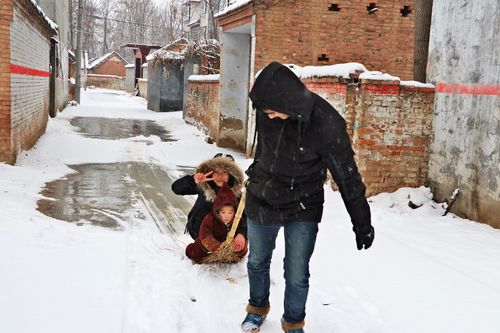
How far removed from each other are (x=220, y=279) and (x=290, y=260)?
4.52 ft

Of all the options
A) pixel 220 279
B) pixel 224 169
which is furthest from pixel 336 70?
pixel 220 279

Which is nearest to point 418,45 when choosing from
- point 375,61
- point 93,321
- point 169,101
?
point 375,61

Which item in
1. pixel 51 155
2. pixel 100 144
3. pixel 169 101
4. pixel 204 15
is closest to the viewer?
pixel 51 155

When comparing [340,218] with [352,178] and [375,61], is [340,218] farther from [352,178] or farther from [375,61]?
[375,61]

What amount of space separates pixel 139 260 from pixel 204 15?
3955 cm

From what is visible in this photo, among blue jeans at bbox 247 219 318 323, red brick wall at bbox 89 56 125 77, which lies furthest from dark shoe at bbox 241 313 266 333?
red brick wall at bbox 89 56 125 77

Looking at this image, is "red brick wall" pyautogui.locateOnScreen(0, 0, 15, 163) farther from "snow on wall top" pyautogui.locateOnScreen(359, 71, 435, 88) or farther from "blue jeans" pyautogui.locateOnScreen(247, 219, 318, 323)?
"blue jeans" pyautogui.locateOnScreen(247, 219, 318, 323)

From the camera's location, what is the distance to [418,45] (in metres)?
8.68

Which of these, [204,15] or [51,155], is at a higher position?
[204,15]

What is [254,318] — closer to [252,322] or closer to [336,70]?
[252,322]

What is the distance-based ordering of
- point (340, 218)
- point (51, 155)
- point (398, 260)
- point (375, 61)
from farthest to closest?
point (375, 61), point (51, 155), point (340, 218), point (398, 260)

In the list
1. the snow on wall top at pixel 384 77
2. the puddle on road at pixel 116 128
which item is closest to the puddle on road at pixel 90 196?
the snow on wall top at pixel 384 77

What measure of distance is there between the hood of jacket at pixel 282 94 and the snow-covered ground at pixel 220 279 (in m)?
1.55

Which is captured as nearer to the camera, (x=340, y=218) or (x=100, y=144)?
(x=340, y=218)
